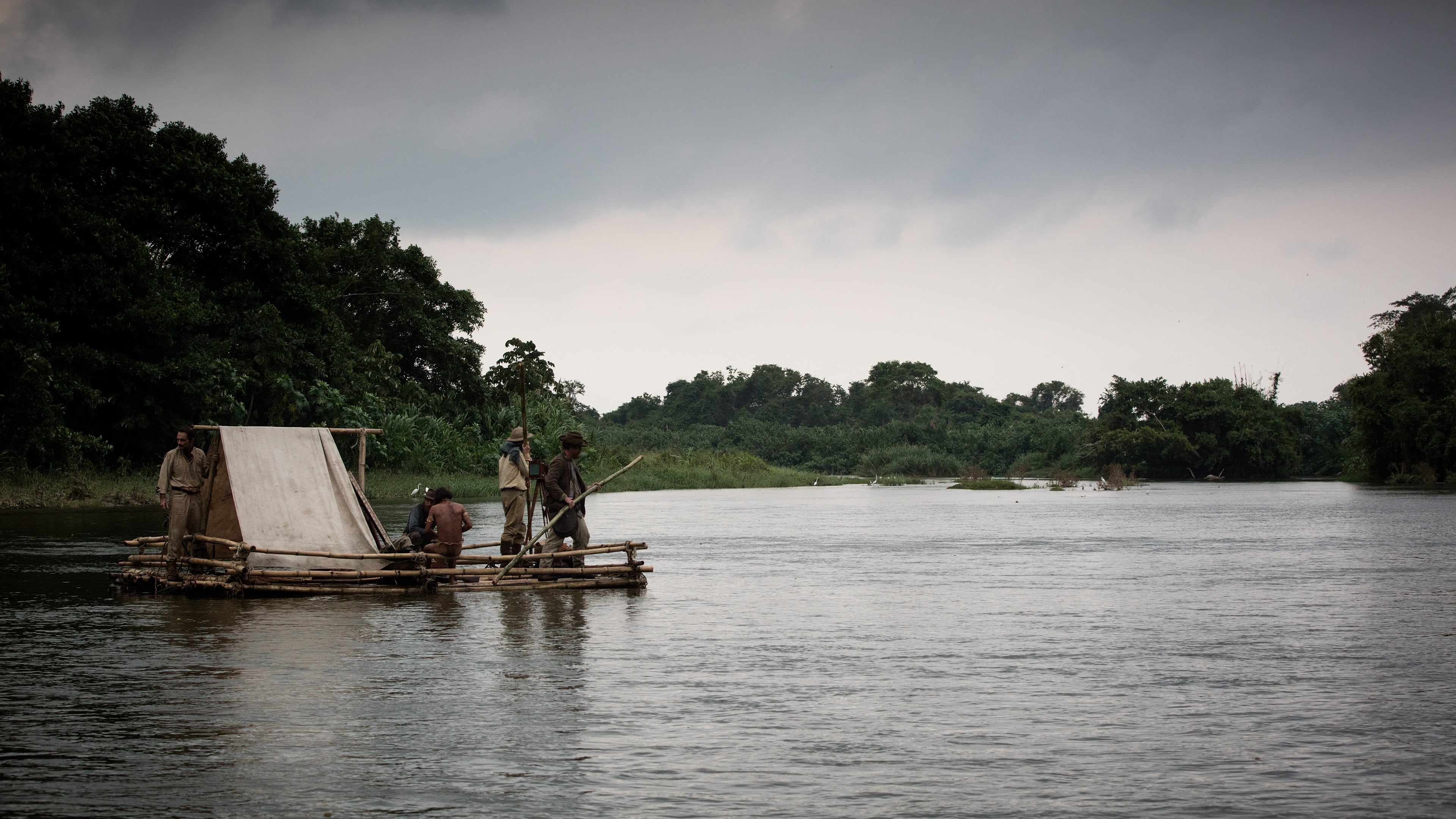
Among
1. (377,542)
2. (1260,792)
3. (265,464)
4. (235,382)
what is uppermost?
(235,382)

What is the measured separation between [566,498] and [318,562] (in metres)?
3.08

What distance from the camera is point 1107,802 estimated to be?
5.90 meters

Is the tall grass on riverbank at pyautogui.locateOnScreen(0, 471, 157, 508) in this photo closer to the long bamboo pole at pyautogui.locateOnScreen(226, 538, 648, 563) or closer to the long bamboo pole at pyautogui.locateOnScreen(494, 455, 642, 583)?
the long bamboo pole at pyautogui.locateOnScreen(226, 538, 648, 563)

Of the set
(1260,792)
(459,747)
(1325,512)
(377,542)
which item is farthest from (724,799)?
(1325,512)

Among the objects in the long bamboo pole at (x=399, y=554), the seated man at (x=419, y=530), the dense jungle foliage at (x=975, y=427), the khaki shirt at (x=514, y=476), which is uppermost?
the dense jungle foliage at (x=975, y=427)

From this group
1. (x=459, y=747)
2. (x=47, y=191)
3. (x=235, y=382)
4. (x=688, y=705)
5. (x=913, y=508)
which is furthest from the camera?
(x=913, y=508)

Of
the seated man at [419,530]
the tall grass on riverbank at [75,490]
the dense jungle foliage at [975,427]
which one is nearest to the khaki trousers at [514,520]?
the seated man at [419,530]

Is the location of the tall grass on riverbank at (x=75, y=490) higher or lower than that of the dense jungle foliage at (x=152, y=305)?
lower

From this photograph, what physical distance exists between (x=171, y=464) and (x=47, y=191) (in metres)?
19.7

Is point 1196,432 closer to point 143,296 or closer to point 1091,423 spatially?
point 1091,423

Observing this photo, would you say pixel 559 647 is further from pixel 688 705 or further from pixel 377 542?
pixel 377 542

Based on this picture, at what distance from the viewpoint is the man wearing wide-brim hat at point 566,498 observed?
1379 centimetres

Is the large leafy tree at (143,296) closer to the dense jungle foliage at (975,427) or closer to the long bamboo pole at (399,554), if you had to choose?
the long bamboo pole at (399,554)

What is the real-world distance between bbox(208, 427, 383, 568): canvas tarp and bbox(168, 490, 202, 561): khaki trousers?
0.19 meters
